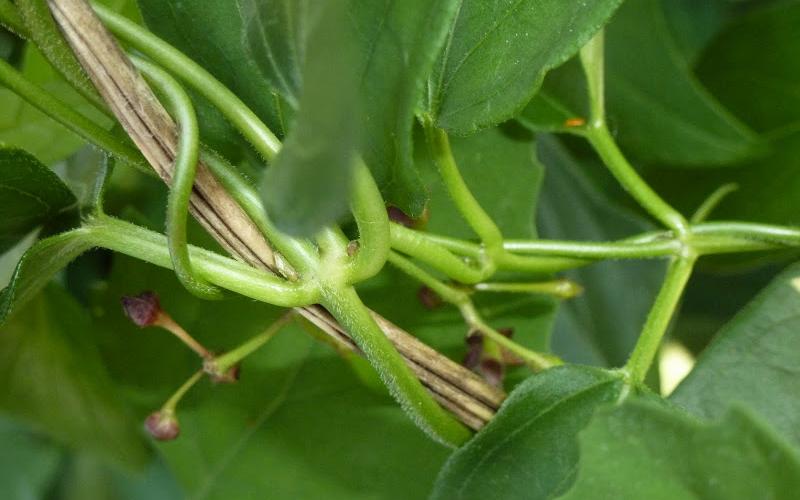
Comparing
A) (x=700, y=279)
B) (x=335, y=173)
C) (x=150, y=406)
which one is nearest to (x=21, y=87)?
(x=335, y=173)

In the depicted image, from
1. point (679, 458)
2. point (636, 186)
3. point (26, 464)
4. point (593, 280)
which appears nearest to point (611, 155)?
point (636, 186)

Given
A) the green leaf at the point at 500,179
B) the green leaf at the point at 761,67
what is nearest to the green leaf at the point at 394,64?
the green leaf at the point at 500,179

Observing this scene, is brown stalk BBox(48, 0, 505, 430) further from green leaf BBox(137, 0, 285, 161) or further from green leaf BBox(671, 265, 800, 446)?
green leaf BBox(671, 265, 800, 446)

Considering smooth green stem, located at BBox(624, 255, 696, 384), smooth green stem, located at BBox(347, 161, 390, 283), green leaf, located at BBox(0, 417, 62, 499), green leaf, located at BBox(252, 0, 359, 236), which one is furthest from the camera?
green leaf, located at BBox(0, 417, 62, 499)

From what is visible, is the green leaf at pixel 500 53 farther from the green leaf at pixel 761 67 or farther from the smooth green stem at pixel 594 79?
the green leaf at pixel 761 67

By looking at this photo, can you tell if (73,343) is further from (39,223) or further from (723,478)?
(723,478)

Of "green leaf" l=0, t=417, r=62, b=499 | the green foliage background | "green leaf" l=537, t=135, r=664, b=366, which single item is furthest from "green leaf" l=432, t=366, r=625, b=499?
"green leaf" l=0, t=417, r=62, b=499
